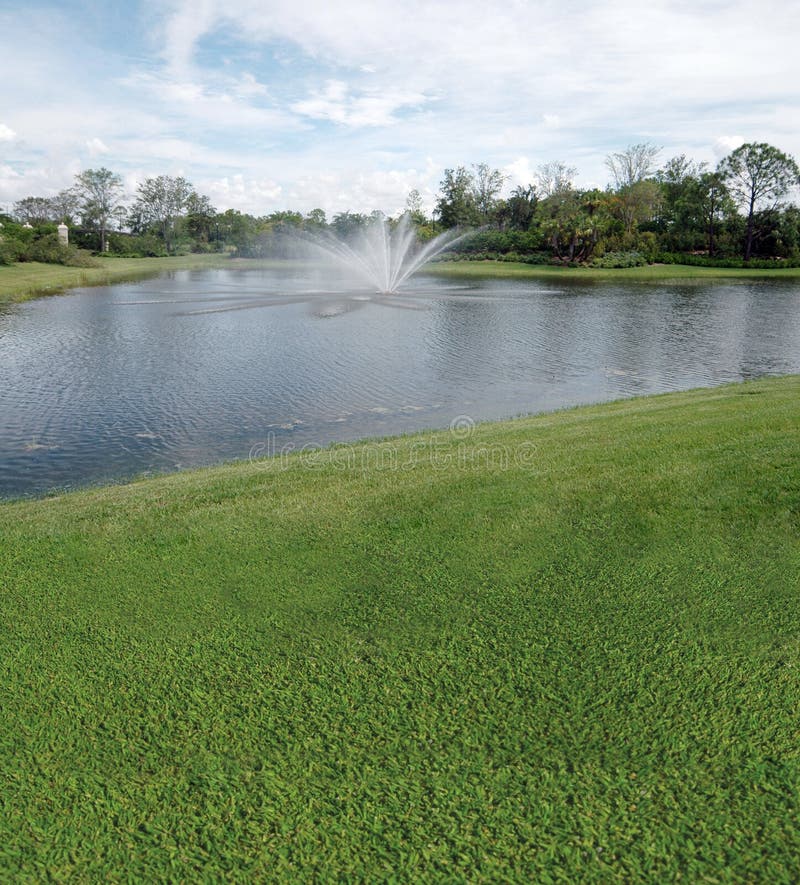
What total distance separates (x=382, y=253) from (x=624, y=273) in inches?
898

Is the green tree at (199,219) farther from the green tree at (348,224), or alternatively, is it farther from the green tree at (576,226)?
the green tree at (576,226)

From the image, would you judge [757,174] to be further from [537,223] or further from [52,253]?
[52,253]

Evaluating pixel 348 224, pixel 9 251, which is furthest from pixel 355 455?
pixel 348 224

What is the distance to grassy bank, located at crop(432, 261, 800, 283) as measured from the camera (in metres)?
58.0

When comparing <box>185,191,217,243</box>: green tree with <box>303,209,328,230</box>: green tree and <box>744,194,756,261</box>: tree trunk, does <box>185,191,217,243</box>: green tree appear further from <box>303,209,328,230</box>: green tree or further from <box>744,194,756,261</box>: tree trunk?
<box>744,194,756,261</box>: tree trunk

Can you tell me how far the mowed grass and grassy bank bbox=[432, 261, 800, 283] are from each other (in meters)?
55.0

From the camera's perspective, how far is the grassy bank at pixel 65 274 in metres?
41.6

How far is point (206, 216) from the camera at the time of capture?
349 ft

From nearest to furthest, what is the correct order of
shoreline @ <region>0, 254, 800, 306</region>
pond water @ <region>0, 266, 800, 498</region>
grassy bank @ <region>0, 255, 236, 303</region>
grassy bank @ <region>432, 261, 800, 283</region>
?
pond water @ <region>0, 266, 800, 498</region>, grassy bank @ <region>0, 255, 236, 303</region>, shoreline @ <region>0, 254, 800, 306</region>, grassy bank @ <region>432, 261, 800, 283</region>

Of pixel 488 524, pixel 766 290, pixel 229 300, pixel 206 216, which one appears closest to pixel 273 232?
pixel 206 216

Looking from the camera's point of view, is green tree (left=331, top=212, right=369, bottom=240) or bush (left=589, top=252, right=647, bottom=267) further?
green tree (left=331, top=212, right=369, bottom=240)

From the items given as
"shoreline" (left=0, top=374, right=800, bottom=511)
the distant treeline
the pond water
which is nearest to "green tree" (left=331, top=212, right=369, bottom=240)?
the distant treeline

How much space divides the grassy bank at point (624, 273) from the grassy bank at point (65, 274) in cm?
3080

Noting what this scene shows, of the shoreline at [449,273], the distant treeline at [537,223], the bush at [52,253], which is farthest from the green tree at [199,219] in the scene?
the bush at [52,253]
